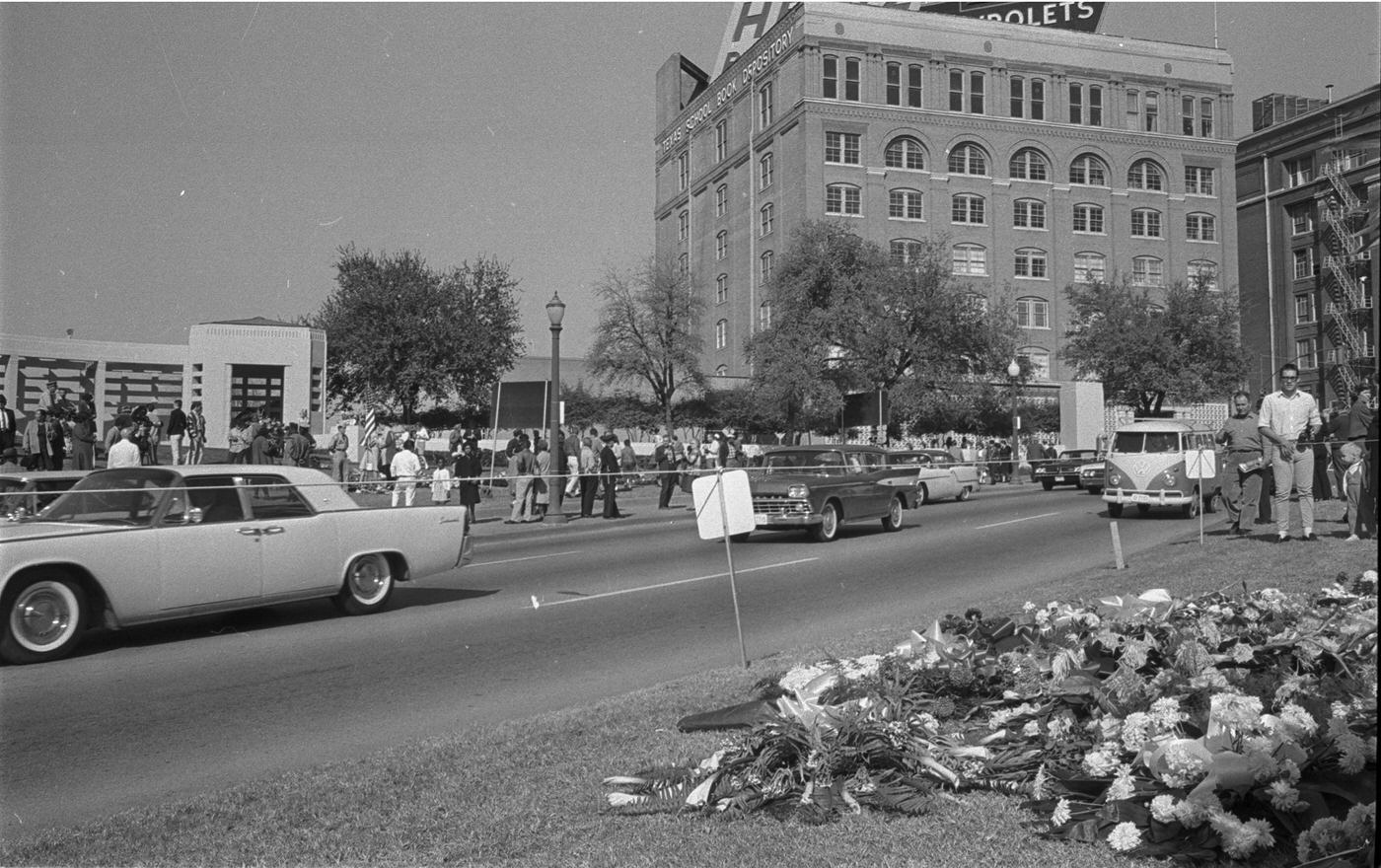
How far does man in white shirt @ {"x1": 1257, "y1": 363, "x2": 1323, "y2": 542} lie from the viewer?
11.3 meters

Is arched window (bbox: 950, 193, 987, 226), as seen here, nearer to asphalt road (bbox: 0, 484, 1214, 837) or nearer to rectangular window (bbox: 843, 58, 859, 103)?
rectangular window (bbox: 843, 58, 859, 103)

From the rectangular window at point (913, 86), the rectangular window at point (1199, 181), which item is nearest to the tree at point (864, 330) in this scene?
the rectangular window at point (913, 86)

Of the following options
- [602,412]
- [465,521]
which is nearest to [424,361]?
[465,521]

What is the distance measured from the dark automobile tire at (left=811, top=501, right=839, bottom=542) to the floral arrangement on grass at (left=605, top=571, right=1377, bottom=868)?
9584 mm

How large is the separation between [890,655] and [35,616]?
5564mm

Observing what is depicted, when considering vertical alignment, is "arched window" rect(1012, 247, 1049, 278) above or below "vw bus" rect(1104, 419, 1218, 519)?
above

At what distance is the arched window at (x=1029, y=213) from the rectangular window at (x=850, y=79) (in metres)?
11.8

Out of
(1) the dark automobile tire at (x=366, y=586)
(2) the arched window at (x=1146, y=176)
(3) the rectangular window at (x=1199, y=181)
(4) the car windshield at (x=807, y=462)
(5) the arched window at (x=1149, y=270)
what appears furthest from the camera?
(3) the rectangular window at (x=1199, y=181)

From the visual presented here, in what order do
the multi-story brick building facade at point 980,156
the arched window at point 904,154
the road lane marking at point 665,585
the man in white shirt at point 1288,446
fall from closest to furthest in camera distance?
the road lane marking at point 665,585 < the man in white shirt at point 1288,446 < the multi-story brick building facade at point 980,156 < the arched window at point 904,154

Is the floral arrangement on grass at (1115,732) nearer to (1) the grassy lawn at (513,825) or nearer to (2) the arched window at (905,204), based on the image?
(1) the grassy lawn at (513,825)

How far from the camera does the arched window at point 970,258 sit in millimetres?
60188

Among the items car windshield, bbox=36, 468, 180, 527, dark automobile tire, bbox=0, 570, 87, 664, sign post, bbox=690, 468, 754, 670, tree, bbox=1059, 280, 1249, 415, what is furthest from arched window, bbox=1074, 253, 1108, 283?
dark automobile tire, bbox=0, 570, 87, 664

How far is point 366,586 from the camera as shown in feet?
30.7

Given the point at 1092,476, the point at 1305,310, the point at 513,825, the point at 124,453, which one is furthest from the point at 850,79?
the point at 513,825
